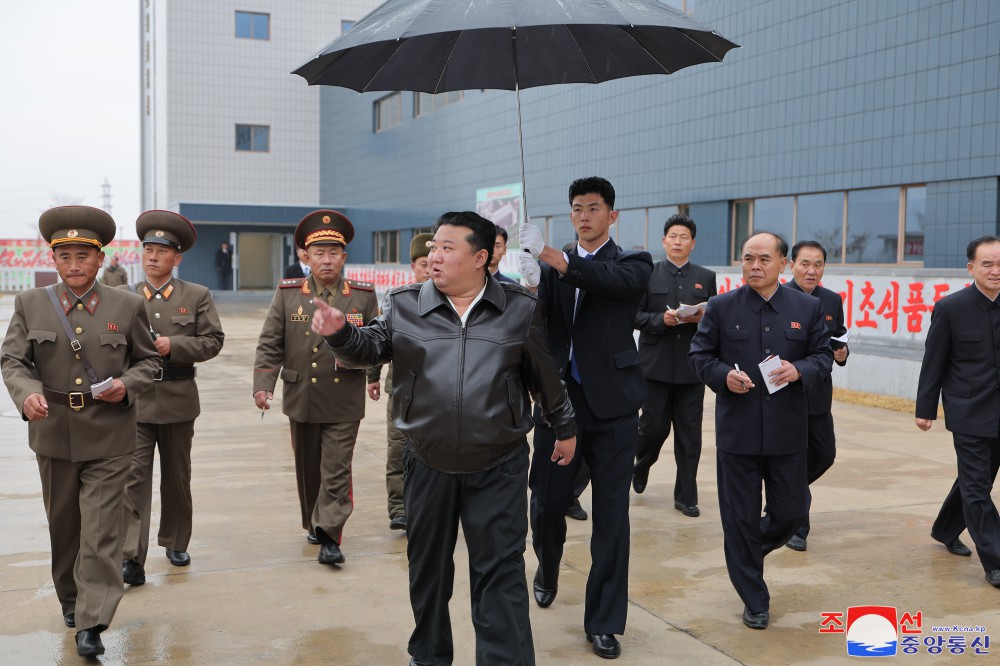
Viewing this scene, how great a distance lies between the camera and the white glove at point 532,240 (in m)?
3.77

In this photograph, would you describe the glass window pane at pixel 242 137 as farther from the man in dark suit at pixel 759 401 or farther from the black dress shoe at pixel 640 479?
the man in dark suit at pixel 759 401

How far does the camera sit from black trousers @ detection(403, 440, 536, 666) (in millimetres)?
3598

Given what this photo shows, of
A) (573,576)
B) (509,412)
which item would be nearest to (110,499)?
(509,412)

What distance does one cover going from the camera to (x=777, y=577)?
5.27 meters

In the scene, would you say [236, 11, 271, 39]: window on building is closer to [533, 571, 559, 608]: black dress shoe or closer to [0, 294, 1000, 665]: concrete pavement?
[0, 294, 1000, 665]: concrete pavement

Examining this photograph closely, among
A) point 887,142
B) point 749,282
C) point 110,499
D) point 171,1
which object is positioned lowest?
point 110,499

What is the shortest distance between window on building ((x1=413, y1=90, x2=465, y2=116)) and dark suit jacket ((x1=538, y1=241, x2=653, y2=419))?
21.9 m

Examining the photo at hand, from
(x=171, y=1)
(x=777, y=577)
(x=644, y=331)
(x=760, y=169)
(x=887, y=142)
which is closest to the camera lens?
(x=777, y=577)

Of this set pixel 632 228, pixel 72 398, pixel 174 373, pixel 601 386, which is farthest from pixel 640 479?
pixel 632 228

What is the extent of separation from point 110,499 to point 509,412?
6.47 ft

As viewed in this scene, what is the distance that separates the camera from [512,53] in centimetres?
464

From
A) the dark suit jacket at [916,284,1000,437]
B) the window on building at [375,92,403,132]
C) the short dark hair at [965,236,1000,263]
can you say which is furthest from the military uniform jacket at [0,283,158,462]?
the window on building at [375,92,403,132]

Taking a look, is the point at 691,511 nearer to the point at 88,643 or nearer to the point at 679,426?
the point at 679,426

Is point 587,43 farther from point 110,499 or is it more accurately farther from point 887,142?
point 887,142
